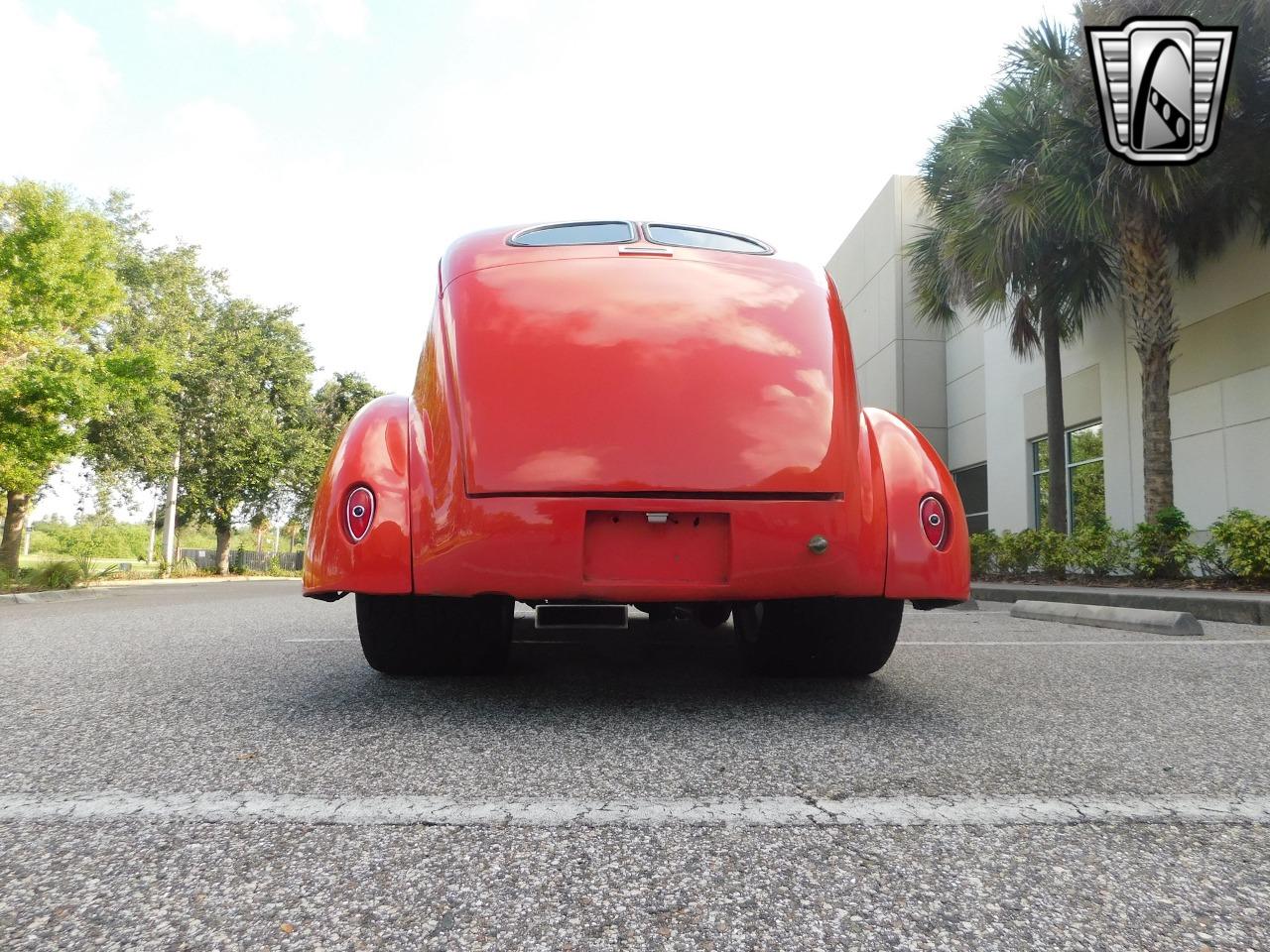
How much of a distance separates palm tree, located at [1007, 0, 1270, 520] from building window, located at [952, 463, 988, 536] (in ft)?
33.2

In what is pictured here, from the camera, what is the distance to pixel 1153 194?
975 cm

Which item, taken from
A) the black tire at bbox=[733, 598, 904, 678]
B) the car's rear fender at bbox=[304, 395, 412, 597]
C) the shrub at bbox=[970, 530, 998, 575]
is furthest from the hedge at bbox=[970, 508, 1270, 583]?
the car's rear fender at bbox=[304, 395, 412, 597]

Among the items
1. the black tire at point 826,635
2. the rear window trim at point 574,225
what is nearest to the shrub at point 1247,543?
the black tire at point 826,635

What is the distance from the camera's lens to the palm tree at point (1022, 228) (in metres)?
10.8

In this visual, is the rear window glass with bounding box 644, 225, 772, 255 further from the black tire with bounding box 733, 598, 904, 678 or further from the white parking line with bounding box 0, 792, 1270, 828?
the white parking line with bounding box 0, 792, 1270, 828

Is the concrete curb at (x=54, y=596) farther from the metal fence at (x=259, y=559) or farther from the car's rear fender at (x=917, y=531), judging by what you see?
the metal fence at (x=259, y=559)

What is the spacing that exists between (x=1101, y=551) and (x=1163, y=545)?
123 centimetres

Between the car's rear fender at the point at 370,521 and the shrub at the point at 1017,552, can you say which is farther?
the shrub at the point at 1017,552

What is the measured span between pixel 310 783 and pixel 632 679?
1719mm

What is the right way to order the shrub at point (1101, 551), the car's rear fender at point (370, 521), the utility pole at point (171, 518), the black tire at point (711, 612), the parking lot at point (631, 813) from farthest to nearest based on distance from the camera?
1. the utility pole at point (171, 518)
2. the shrub at point (1101, 551)
3. the black tire at point (711, 612)
4. the car's rear fender at point (370, 521)
5. the parking lot at point (631, 813)

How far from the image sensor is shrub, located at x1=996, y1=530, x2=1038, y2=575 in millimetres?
13453

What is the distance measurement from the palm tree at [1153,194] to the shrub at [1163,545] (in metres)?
0.35

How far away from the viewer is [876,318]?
24.1m

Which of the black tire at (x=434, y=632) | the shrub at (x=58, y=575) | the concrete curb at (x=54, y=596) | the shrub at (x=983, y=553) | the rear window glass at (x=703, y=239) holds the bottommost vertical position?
the concrete curb at (x=54, y=596)
